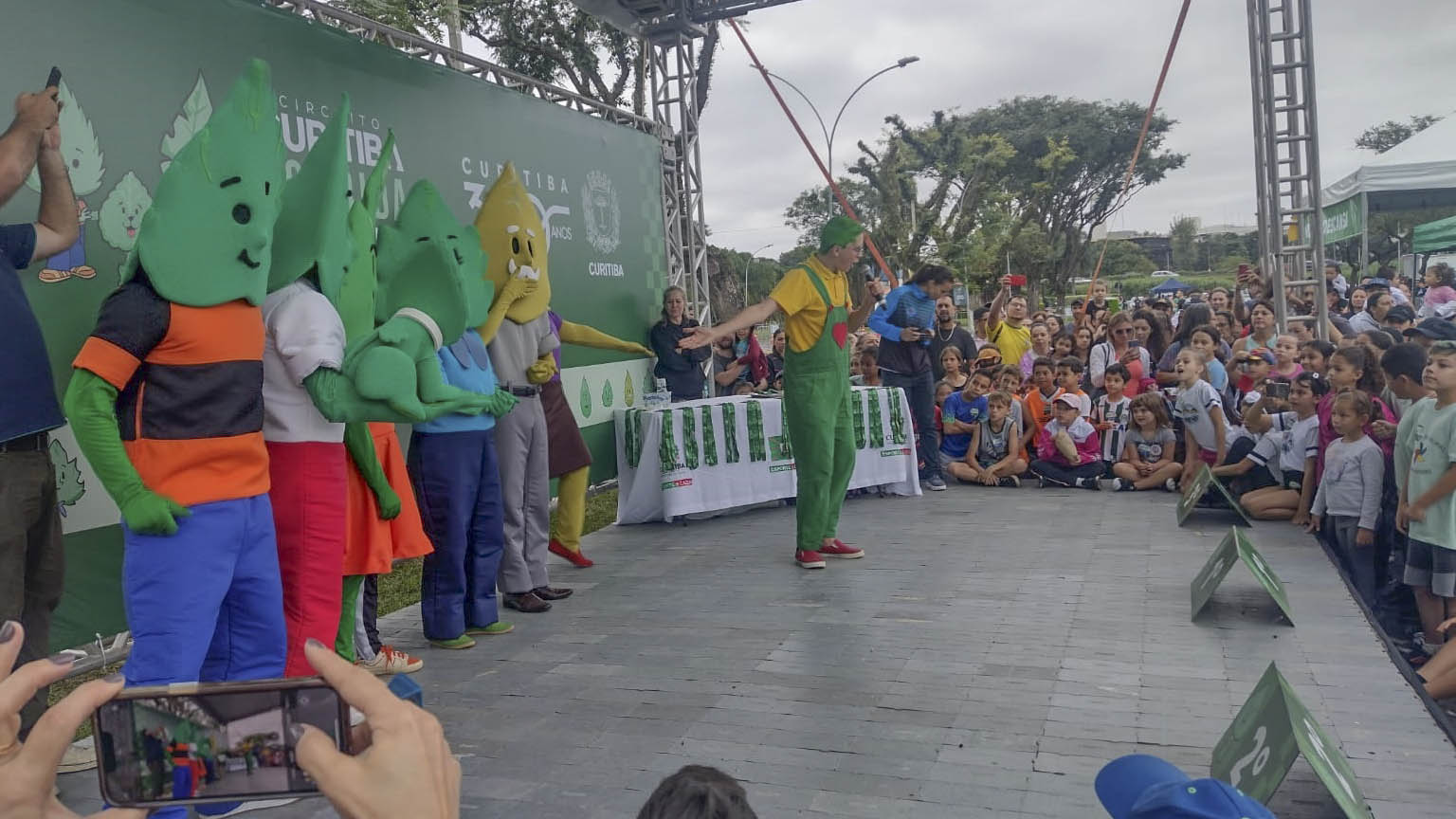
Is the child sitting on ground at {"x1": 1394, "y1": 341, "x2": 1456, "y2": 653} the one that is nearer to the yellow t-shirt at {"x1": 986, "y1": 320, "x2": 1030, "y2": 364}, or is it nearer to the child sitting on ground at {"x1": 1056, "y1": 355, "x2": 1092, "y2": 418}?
the child sitting on ground at {"x1": 1056, "y1": 355, "x2": 1092, "y2": 418}

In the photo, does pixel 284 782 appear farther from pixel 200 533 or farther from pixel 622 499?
pixel 622 499

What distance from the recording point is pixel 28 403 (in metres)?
3.06

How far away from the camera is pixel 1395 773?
3.02 m

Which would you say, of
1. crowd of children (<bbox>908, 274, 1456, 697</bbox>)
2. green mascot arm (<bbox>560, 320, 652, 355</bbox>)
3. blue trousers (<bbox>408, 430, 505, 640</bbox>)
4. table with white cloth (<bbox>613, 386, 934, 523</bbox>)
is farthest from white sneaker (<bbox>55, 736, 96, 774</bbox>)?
crowd of children (<bbox>908, 274, 1456, 697</bbox>)

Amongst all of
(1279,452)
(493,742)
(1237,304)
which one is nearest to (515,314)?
(493,742)

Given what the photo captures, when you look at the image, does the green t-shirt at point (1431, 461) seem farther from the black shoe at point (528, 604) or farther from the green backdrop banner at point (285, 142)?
the green backdrop banner at point (285, 142)

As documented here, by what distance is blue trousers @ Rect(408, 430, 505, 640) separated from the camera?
175 inches

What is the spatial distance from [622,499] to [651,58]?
3969mm

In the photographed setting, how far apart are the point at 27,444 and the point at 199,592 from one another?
85cm

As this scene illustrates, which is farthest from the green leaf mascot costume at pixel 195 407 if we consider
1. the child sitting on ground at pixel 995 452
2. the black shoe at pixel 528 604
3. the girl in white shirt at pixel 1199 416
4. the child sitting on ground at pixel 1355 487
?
the child sitting on ground at pixel 995 452

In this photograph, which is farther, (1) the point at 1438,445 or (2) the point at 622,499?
(2) the point at 622,499

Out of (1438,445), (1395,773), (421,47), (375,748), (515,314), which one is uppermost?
(421,47)

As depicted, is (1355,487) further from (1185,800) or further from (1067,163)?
(1067,163)

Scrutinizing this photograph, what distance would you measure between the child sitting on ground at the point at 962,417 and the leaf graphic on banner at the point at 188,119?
5.87m
